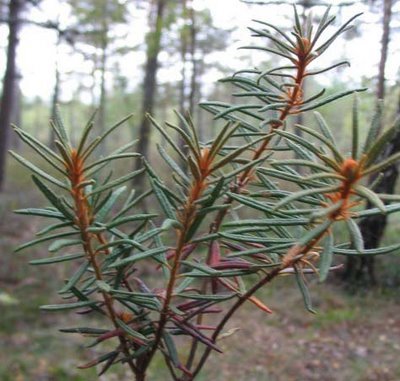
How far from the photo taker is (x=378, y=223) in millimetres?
6266

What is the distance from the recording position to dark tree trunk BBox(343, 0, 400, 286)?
5.75 m

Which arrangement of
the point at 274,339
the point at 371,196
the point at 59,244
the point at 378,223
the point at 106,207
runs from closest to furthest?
the point at 371,196
the point at 59,244
the point at 106,207
the point at 274,339
the point at 378,223

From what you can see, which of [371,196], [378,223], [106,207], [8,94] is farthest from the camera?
[8,94]

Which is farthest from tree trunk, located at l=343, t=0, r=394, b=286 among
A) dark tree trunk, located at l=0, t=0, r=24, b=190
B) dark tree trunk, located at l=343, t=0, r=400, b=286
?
dark tree trunk, located at l=0, t=0, r=24, b=190

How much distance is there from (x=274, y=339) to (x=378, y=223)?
1.98 metres

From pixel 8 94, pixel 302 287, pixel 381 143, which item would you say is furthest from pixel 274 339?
pixel 8 94

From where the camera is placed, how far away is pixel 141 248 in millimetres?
708

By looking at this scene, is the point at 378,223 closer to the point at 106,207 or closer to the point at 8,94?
the point at 106,207

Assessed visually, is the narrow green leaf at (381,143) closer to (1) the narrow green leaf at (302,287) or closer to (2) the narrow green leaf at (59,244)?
(1) the narrow green leaf at (302,287)

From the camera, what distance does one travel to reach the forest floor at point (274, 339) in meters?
4.47

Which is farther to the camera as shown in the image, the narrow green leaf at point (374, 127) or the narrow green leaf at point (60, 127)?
the narrow green leaf at point (60, 127)

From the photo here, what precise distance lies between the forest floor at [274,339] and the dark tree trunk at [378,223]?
0.21 metres

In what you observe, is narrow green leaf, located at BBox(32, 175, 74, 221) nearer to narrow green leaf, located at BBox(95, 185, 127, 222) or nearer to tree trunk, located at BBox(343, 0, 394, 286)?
narrow green leaf, located at BBox(95, 185, 127, 222)

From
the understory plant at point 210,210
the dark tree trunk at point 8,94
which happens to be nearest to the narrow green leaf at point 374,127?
the understory plant at point 210,210
